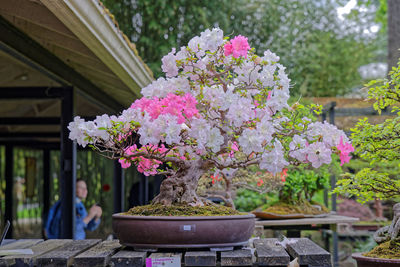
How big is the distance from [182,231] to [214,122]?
455mm

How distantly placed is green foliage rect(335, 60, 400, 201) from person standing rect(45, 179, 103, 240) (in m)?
2.69

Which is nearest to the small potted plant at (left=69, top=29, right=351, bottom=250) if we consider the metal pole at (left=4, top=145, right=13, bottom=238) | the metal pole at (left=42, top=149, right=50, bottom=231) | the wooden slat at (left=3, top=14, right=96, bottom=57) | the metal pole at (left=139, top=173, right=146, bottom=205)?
the wooden slat at (left=3, top=14, right=96, bottom=57)

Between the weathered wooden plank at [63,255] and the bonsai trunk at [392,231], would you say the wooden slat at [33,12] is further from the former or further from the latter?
the bonsai trunk at [392,231]

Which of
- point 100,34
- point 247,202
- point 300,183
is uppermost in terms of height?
point 100,34

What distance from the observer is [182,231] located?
2117 mm

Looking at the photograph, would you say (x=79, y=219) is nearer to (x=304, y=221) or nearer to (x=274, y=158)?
(x=304, y=221)

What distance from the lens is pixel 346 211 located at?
354 inches

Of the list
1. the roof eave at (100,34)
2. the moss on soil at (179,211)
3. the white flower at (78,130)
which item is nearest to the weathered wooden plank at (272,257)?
the moss on soil at (179,211)

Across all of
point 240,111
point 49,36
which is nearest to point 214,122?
point 240,111

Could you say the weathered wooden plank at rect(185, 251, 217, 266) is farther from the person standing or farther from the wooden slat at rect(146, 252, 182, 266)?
the person standing

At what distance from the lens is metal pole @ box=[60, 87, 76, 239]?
4582mm

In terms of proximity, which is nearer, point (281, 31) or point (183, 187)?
point (183, 187)

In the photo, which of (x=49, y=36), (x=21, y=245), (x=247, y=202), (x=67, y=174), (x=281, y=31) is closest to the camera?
(x=21, y=245)

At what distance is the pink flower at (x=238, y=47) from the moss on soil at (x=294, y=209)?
2.56 meters
